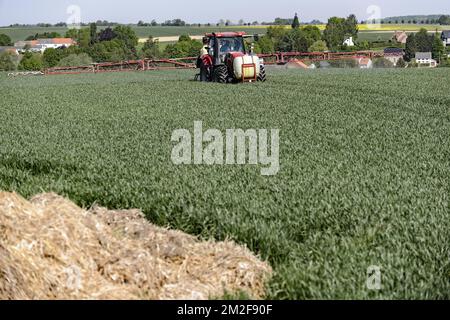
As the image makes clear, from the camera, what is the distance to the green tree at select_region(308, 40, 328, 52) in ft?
308

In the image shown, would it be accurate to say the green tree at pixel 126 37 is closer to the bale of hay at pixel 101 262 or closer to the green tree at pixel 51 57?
the green tree at pixel 51 57

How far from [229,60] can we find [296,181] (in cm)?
1908

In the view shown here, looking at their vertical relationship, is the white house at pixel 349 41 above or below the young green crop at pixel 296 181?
above

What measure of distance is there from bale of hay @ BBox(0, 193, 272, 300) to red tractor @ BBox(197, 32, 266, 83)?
21.4m

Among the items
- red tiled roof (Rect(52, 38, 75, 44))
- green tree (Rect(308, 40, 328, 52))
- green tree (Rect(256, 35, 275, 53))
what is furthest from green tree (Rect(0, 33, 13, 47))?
green tree (Rect(308, 40, 328, 52))

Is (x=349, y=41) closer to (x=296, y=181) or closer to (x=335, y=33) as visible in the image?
(x=335, y=33)

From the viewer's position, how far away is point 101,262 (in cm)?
555

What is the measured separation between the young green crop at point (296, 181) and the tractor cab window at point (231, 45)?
8.83 metres

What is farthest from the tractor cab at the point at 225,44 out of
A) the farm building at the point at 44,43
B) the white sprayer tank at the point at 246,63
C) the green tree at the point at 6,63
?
the farm building at the point at 44,43

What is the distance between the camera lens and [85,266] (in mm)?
5371

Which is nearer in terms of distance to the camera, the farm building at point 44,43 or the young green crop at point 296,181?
the young green crop at point 296,181

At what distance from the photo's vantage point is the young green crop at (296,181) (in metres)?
6.08

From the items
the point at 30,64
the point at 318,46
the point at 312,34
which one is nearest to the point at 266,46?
the point at 318,46
